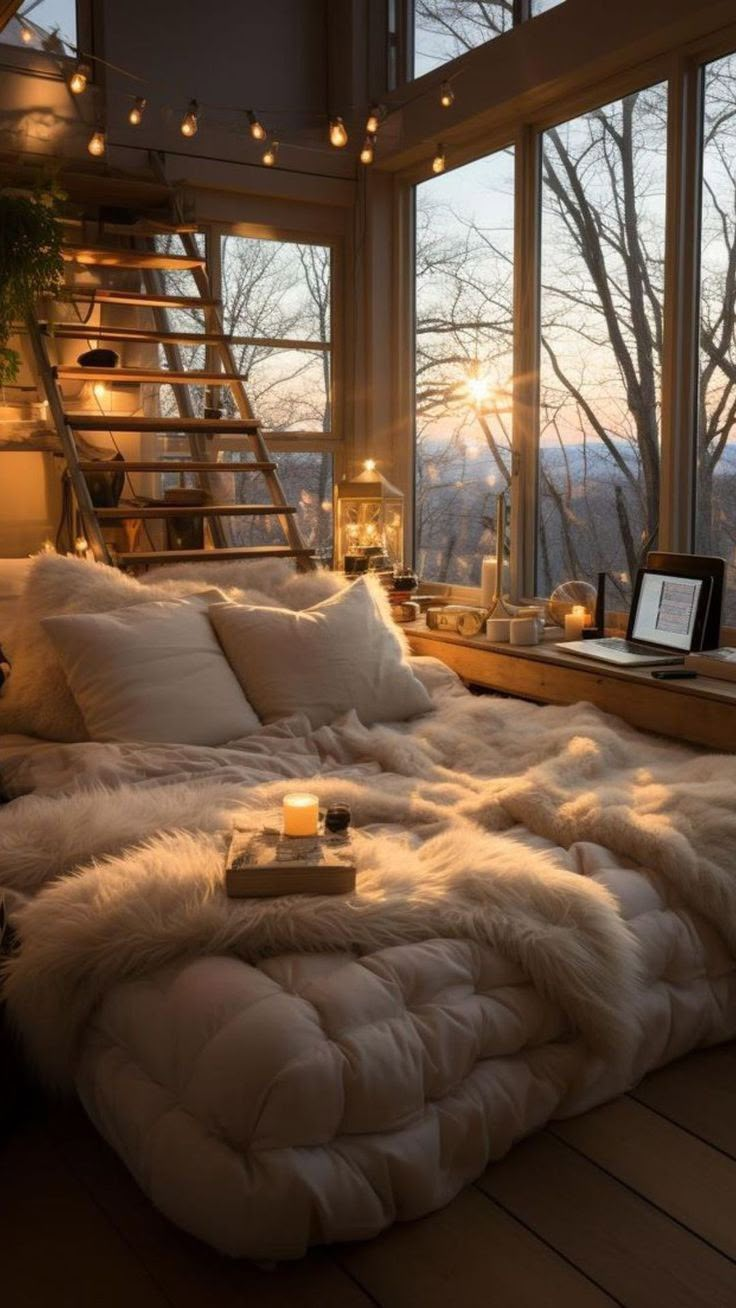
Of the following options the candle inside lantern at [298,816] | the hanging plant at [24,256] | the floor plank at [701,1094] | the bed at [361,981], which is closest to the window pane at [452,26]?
the hanging plant at [24,256]

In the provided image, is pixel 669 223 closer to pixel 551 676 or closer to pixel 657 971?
pixel 551 676

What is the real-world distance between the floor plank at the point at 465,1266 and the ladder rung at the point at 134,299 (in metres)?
3.49

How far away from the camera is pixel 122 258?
4406 mm

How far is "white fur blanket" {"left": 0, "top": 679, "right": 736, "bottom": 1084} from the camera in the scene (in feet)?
5.84

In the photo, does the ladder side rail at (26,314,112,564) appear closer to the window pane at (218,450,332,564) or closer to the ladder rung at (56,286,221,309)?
the ladder rung at (56,286,221,309)

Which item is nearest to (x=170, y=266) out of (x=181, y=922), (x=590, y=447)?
(x=590, y=447)

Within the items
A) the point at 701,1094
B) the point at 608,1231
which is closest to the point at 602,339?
the point at 701,1094

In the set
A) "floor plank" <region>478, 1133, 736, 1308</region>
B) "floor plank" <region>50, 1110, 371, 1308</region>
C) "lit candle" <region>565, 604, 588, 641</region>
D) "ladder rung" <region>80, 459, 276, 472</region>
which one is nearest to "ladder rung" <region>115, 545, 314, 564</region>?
"ladder rung" <region>80, 459, 276, 472</region>

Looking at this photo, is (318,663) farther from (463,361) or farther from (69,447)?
(463,361)

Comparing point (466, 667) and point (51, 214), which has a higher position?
point (51, 214)

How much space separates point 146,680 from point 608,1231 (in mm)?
1732

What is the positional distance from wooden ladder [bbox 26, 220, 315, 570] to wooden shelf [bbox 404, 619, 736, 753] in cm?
67

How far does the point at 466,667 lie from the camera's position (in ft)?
12.7

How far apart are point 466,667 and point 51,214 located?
7.04 ft
